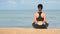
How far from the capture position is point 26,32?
2.82 metres

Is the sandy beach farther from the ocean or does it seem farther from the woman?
the ocean

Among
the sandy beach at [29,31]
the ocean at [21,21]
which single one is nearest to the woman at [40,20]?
the sandy beach at [29,31]

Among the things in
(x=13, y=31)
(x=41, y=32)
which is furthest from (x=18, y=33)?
(x=41, y=32)

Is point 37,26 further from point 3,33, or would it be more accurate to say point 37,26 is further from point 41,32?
point 3,33

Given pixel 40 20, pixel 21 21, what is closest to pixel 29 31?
pixel 40 20

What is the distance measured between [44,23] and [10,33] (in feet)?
2.36

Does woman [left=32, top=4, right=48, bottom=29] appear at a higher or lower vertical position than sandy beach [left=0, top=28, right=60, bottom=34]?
higher

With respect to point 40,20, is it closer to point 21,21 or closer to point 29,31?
point 29,31

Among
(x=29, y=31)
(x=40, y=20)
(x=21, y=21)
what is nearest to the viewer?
(x=29, y=31)

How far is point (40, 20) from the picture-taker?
11.0 feet

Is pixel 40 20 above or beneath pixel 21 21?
above

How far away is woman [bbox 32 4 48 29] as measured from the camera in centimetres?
325

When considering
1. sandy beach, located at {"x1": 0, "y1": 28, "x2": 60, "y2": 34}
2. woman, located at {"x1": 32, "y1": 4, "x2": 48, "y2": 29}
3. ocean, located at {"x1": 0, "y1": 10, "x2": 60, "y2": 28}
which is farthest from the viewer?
ocean, located at {"x1": 0, "y1": 10, "x2": 60, "y2": 28}

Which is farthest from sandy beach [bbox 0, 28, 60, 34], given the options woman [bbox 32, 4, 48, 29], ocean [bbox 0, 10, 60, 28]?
ocean [bbox 0, 10, 60, 28]
